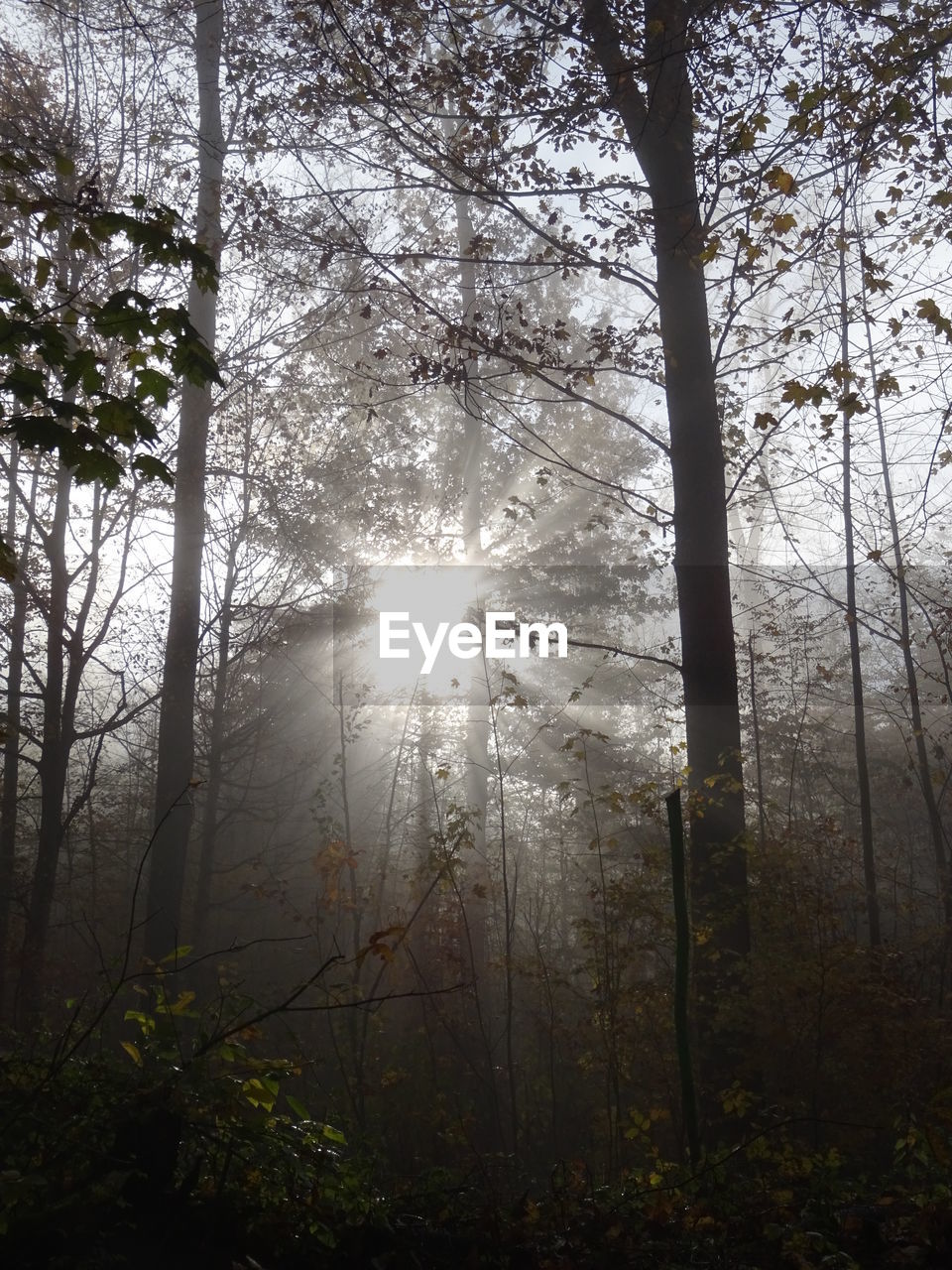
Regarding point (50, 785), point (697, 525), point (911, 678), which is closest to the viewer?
point (697, 525)

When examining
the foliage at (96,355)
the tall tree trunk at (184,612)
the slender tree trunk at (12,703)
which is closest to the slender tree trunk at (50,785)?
the slender tree trunk at (12,703)

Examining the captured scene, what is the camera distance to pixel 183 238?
393 centimetres

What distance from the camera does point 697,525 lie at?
715 cm

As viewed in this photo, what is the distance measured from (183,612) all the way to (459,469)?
8.34m

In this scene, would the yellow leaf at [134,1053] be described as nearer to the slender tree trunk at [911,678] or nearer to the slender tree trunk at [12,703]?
the slender tree trunk at [12,703]

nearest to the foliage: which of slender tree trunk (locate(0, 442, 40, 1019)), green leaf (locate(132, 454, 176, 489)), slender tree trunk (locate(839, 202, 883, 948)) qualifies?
green leaf (locate(132, 454, 176, 489))

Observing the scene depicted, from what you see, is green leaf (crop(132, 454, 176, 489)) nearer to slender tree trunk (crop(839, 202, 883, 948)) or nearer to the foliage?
the foliage

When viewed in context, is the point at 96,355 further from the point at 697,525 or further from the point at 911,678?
the point at 911,678

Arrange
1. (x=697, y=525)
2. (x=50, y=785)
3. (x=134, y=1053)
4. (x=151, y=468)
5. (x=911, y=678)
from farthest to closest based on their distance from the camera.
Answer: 1. (x=911, y=678)
2. (x=50, y=785)
3. (x=697, y=525)
4. (x=151, y=468)
5. (x=134, y=1053)

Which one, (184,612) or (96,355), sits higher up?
(184,612)

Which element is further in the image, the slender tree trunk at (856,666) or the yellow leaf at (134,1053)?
the slender tree trunk at (856,666)

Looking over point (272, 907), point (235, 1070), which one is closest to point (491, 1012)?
point (272, 907)

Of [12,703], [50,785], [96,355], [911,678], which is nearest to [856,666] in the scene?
[911,678]

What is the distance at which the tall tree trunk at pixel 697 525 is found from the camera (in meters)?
6.79
